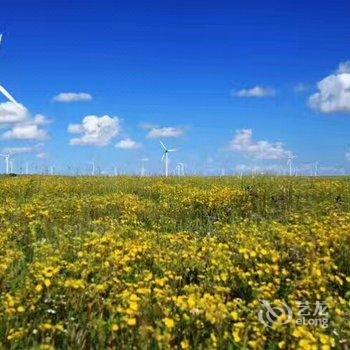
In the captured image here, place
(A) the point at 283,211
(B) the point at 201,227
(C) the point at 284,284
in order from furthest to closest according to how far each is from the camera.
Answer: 1. (A) the point at 283,211
2. (B) the point at 201,227
3. (C) the point at 284,284

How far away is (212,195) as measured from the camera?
18562mm

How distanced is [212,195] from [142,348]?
42.2 feet

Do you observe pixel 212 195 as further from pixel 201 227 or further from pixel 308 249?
pixel 308 249

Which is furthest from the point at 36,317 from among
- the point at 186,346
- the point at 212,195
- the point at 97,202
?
the point at 212,195

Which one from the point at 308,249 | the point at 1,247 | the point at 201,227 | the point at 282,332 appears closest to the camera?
the point at 282,332

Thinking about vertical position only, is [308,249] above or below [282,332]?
above
